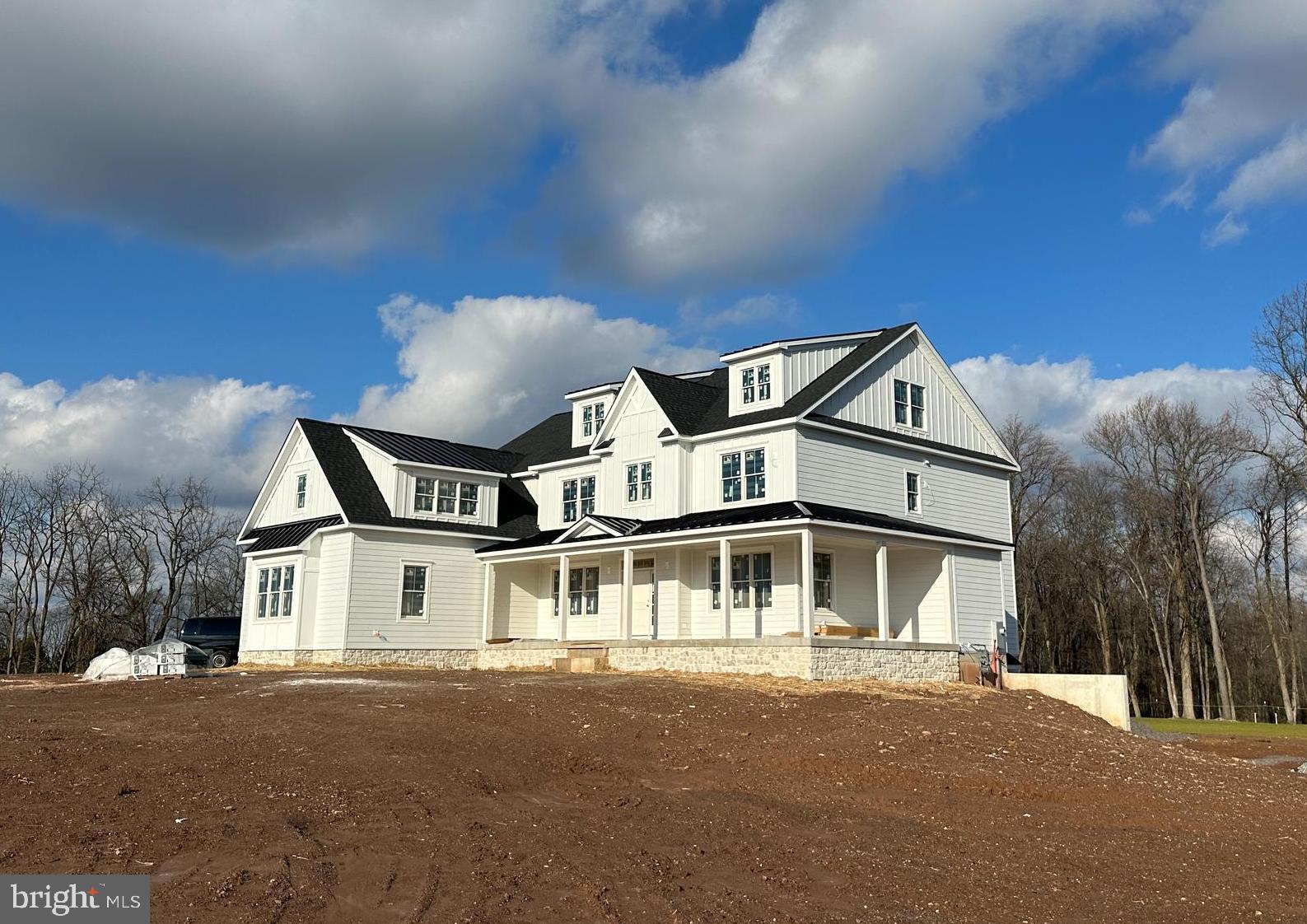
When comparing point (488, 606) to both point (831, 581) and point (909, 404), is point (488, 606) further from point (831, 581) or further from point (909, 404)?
point (909, 404)

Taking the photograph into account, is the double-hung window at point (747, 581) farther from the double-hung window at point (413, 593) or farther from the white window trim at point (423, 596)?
the double-hung window at point (413, 593)

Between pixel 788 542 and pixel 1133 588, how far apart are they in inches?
1221

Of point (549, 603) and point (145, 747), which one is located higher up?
point (549, 603)

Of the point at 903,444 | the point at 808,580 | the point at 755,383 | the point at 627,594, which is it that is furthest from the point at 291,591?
the point at 903,444

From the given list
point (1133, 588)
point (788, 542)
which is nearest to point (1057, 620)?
point (1133, 588)

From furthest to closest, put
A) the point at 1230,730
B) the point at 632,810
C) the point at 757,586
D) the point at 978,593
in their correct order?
the point at 1230,730
the point at 978,593
the point at 757,586
the point at 632,810

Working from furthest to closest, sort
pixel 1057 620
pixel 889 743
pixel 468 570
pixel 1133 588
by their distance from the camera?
pixel 1057 620, pixel 1133 588, pixel 468 570, pixel 889 743

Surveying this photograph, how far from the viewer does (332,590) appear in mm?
32750

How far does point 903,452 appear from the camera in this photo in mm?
30938

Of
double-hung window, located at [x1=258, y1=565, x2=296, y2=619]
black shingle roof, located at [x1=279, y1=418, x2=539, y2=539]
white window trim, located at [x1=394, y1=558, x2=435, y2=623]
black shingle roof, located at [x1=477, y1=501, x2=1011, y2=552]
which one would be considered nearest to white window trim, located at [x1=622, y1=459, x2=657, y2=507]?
black shingle roof, located at [x1=477, y1=501, x2=1011, y2=552]

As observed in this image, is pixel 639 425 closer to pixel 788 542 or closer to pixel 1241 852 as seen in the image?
pixel 788 542

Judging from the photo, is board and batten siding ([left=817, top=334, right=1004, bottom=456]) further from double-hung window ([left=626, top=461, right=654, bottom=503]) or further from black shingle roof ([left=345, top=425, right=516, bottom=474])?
black shingle roof ([left=345, top=425, right=516, bottom=474])

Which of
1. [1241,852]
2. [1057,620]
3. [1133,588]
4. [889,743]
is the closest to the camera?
[1241,852]

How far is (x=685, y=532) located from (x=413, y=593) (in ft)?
35.9
